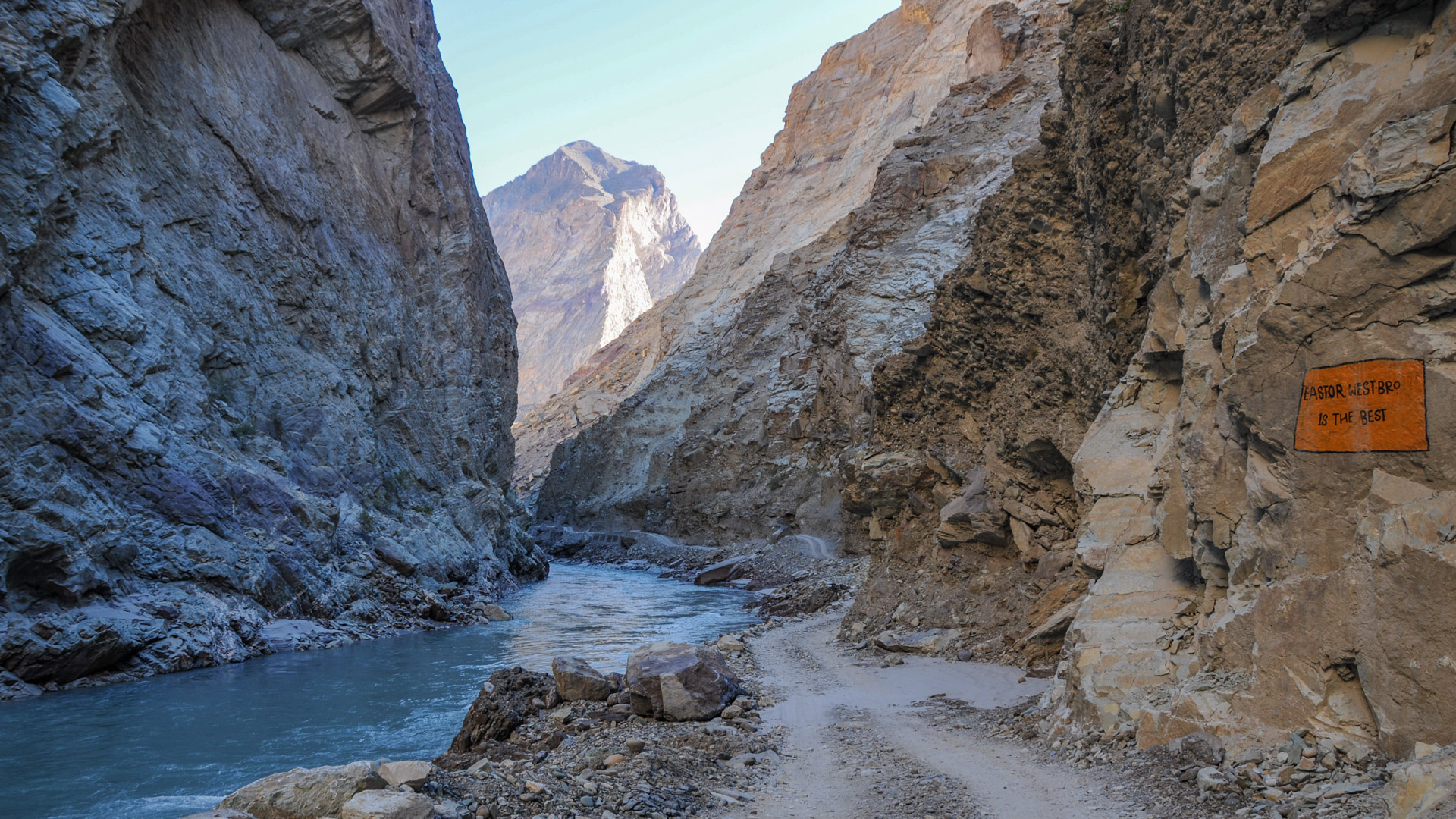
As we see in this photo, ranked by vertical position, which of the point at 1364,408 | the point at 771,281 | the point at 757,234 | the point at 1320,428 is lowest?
the point at 1320,428

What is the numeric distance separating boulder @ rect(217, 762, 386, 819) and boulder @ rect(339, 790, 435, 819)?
0.59 ft

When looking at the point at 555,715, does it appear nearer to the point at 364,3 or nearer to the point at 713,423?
the point at 364,3

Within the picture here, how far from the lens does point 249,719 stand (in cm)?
1194

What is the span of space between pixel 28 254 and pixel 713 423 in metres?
38.6

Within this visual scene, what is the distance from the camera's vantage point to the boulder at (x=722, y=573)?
121 ft

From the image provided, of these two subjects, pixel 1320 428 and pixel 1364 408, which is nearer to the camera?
pixel 1364 408

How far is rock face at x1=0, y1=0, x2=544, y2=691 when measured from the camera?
15.0 meters

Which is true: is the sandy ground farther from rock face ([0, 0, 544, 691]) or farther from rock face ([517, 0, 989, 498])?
rock face ([517, 0, 989, 498])

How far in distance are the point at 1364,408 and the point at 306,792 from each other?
23.9ft

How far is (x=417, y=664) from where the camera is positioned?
16.5 m

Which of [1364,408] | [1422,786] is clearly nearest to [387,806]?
[1422,786]

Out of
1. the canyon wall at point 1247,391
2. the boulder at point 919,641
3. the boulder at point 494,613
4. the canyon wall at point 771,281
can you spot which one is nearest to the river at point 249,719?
the boulder at point 494,613

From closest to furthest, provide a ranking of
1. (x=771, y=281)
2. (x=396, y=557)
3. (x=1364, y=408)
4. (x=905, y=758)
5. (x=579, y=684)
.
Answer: (x=1364, y=408) → (x=905, y=758) → (x=579, y=684) → (x=396, y=557) → (x=771, y=281)

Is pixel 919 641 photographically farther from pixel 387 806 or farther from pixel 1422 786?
pixel 1422 786
